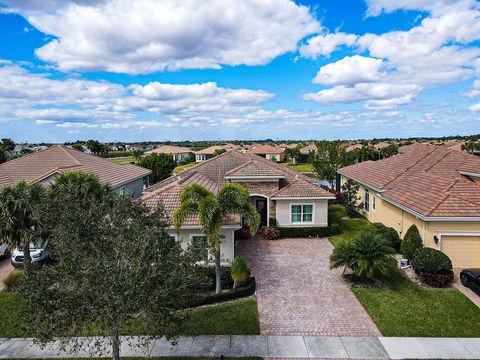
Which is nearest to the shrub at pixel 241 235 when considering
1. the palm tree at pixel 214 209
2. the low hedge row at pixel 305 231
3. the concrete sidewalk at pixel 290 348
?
the low hedge row at pixel 305 231

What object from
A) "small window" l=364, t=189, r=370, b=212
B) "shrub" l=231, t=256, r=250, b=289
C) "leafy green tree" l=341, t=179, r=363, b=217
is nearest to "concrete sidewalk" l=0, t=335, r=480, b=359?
"shrub" l=231, t=256, r=250, b=289

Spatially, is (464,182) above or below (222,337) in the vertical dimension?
above

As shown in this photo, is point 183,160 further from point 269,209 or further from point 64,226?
point 64,226

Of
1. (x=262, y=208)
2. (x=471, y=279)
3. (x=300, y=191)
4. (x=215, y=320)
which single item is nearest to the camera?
(x=215, y=320)

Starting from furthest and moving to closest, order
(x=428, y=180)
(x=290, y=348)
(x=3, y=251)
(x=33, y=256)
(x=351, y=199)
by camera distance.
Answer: (x=351, y=199) → (x=428, y=180) → (x=3, y=251) → (x=33, y=256) → (x=290, y=348)

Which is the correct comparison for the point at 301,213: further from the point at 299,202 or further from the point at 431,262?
the point at 431,262

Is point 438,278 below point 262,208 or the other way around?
below

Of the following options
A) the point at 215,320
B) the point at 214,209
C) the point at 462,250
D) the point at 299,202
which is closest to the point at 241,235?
the point at 299,202

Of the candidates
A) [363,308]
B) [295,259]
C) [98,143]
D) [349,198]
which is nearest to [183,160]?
[98,143]
